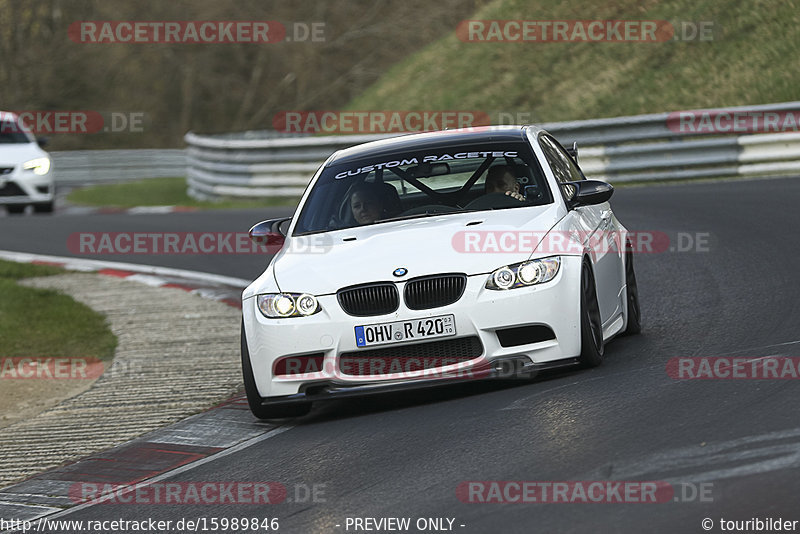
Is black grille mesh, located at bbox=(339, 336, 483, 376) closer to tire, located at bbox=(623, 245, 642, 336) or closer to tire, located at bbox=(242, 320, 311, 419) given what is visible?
tire, located at bbox=(242, 320, 311, 419)

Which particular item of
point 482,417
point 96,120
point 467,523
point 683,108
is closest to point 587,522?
point 467,523

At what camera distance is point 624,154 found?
66.0 ft

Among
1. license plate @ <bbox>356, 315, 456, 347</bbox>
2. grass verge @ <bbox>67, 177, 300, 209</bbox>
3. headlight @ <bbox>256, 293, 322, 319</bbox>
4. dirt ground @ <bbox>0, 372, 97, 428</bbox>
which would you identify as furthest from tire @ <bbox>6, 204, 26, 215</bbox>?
license plate @ <bbox>356, 315, 456, 347</bbox>

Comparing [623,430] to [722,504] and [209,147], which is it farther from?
[209,147]

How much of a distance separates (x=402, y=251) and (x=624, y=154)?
43.3ft

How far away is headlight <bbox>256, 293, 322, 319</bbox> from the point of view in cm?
735

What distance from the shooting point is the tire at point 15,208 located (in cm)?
2419

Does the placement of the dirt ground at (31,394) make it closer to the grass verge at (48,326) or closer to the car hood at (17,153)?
the grass verge at (48,326)

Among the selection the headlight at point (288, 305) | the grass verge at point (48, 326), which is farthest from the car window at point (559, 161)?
the grass verge at point (48, 326)

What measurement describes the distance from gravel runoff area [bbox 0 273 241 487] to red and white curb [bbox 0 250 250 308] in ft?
0.91

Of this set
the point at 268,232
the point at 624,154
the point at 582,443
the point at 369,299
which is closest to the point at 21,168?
the point at 624,154

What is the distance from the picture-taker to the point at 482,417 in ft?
22.6

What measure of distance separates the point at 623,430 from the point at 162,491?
2.27 meters

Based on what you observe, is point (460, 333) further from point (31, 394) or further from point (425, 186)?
point (31, 394)
